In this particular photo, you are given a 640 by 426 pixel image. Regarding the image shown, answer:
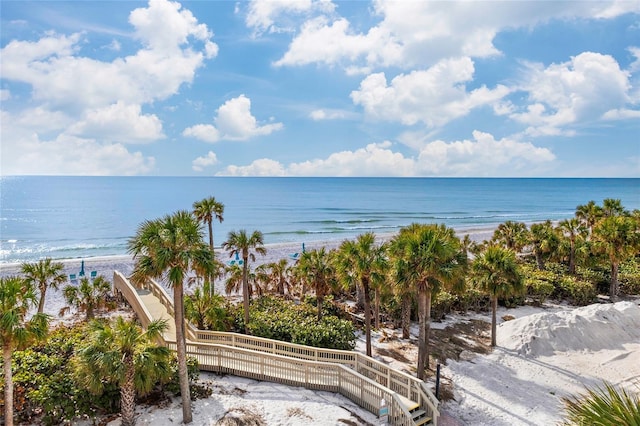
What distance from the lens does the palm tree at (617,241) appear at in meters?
27.2

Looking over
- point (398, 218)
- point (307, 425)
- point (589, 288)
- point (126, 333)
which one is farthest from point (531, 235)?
point (398, 218)

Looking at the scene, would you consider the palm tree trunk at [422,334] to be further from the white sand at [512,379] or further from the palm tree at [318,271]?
the palm tree at [318,271]

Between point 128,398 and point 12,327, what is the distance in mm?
3765

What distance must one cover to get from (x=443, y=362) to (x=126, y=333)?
13.5 meters

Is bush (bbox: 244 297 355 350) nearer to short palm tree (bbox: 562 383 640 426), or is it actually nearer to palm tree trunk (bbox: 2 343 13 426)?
palm tree trunk (bbox: 2 343 13 426)

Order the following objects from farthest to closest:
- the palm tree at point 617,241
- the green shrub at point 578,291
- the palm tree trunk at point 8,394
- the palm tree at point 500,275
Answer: the palm tree at point 617,241 → the green shrub at point 578,291 → the palm tree at point 500,275 → the palm tree trunk at point 8,394

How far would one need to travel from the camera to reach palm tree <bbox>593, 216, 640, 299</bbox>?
27.2 metres

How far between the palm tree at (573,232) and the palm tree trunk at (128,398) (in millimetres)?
32638

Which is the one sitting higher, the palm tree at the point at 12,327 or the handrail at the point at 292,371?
the palm tree at the point at 12,327

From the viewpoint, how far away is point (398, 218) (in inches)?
3521

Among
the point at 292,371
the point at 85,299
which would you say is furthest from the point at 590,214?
the point at 85,299

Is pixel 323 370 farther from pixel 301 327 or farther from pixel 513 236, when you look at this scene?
pixel 513 236

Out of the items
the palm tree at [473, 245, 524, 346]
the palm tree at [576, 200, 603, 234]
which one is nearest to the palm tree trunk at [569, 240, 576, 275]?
the palm tree at [576, 200, 603, 234]

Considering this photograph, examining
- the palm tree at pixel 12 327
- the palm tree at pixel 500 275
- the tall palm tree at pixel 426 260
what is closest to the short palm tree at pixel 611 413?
the tall palm tree at pixel 426 260
